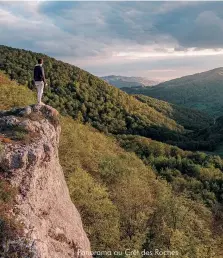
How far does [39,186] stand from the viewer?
22812 millimetres

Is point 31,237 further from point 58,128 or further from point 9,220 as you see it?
point 58,128

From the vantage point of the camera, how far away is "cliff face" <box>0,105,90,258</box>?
20.2 m

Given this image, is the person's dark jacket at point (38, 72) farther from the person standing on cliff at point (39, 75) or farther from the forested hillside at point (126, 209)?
the forested hillside at point (126, 209)

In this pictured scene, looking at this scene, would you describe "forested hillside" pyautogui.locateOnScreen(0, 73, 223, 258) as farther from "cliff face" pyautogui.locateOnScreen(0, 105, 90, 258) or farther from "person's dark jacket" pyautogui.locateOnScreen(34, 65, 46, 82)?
"person's dark jacket" pyautogui.locateOnScreen(34, 65, 46, 82)

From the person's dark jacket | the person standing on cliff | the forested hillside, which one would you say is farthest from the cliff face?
the person's dark jacket

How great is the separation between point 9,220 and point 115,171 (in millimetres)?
40414

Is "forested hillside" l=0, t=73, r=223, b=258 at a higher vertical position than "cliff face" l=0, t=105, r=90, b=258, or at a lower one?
lower

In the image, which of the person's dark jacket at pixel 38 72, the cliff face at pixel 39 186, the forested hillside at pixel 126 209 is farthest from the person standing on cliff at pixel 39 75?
the forested hillside at pixel 126 209

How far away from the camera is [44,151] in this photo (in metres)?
23.6

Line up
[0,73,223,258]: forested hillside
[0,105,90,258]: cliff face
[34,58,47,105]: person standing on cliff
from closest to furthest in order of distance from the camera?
[0,105,90,258]: cliff face
[34,58,47,105]: person standing on cliff
[0,73,223,258]: forested hillside

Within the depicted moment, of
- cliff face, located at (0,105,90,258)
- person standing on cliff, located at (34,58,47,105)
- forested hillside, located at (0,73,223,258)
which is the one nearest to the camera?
cliff face, located at (0,105,90,258)

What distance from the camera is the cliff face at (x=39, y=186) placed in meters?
20.2

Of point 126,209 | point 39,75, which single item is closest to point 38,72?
point 39,75

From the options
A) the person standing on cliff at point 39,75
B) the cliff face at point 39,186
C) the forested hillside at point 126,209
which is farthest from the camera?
the forested hillside at point 126,209
